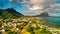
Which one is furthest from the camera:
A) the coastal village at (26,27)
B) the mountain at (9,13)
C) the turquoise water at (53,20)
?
the mountain at (9,13)

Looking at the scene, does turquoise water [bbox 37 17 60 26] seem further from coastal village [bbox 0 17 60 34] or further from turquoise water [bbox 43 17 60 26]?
coastal village [bbox 0 17 60 34]

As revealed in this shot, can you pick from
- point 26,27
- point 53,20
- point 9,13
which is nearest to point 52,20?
point 53,20

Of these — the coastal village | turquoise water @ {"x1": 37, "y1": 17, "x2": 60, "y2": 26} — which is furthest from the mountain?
turquoise water @ {"x1": 37, "y1": 17, "x2": 60, "y2": 26}

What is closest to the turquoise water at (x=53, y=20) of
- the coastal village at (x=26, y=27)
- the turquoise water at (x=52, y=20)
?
the turquoise water at (x=52, y=20)

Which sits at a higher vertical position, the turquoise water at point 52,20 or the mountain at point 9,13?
the mountain at point 9,13

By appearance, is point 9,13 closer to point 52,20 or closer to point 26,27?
point 26,27

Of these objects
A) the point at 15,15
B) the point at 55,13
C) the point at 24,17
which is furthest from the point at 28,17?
the point at 55,13

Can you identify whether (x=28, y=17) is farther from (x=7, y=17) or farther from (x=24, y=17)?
(x=7, y=17)

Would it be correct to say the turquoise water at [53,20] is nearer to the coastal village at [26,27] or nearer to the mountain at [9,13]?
the coastal village at [26,27]

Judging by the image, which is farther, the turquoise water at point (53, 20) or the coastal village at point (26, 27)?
the turquoise water at point (53, 20)

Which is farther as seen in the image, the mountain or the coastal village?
the mountain
